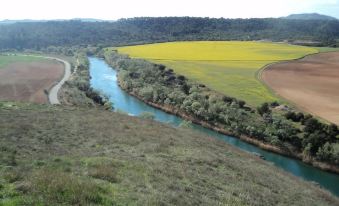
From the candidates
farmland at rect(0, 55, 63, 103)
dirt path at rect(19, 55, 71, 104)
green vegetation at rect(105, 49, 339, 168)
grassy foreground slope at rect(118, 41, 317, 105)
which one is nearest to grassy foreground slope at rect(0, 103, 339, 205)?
green vegetation at rect(105, 49, 339, 168)

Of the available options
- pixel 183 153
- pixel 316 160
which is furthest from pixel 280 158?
pixel 183 153

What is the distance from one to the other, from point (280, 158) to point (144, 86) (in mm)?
33766

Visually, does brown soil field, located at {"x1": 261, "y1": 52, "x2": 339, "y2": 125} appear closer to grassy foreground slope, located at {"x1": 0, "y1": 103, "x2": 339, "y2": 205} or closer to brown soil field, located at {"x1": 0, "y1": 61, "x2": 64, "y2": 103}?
grassy foreground slope, located at {"x1": 0, "y1": 103, "x2": 339, "y2": 205}

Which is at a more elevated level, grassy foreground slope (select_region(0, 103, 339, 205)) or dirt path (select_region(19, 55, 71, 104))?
grassy foreground slope (select_region(0, 103, 339, 205))

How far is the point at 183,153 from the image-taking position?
24156 millimetres

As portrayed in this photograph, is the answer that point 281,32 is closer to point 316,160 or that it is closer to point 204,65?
point 204,65

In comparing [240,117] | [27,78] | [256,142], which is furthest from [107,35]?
[256,142]

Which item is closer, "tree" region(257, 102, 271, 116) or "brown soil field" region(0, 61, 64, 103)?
"tree" region(257, 102, 271, 116)

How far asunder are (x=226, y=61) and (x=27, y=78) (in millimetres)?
49779

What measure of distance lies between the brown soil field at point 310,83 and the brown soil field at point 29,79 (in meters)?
35.4

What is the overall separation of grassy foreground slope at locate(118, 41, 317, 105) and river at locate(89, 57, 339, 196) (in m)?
12.3

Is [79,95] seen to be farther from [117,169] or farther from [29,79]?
[117,169]

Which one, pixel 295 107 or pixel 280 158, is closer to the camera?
pixel 280 158

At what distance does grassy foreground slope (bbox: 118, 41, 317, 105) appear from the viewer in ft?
232
